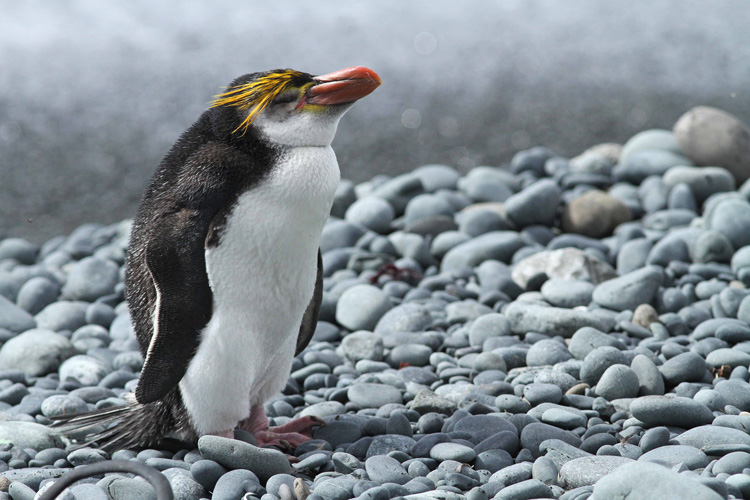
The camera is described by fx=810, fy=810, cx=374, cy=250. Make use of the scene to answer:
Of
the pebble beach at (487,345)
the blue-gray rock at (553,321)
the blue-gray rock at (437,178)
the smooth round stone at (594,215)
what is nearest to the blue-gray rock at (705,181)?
the pebble beach at (487,345)

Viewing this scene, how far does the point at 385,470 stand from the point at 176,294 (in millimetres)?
688

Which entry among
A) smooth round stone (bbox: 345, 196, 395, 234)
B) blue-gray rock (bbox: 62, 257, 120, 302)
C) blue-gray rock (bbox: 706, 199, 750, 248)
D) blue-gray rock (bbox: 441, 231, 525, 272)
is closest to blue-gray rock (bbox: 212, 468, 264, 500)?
blue-gray rock (bbox: 441, 231, 525, 272)

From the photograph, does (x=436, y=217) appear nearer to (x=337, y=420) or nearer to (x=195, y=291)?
(x=337, y=420)

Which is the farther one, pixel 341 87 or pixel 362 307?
pixel 362 307

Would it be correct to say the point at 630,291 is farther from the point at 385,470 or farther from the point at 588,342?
the point at 385,470

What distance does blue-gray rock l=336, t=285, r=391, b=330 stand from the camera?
344cm

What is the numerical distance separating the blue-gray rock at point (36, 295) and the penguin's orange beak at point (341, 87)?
249cm

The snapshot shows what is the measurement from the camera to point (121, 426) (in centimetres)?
233

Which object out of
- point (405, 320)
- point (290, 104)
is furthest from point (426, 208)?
point (290, 104)

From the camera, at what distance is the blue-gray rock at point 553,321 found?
10.0 ft

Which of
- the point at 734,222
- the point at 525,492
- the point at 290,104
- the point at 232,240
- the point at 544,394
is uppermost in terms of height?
the point at 290,104

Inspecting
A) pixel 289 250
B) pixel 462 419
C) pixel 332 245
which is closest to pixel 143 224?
pixel 289 250

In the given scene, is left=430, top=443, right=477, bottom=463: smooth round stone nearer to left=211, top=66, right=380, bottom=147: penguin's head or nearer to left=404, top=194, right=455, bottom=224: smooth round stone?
left=211, top=66, right=380, bottom=147: penguin's head

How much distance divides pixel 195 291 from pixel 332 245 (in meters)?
2.35
